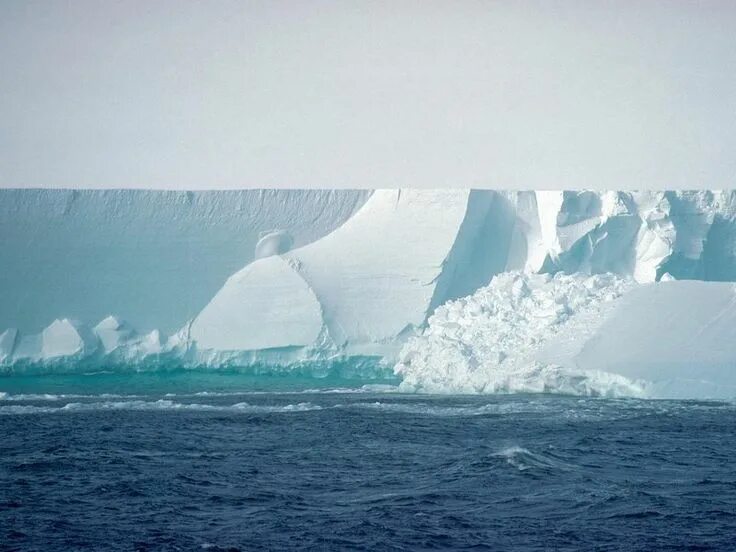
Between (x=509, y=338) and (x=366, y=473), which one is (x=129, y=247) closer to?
(x=509, y=338)

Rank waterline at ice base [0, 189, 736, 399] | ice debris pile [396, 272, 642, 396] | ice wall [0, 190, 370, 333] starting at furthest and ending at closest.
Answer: ice wall [0, 190, 370, 333] → waterline at ice base [0, 189, 736, 399] → ice debris pile [396, 272, 642, 396]

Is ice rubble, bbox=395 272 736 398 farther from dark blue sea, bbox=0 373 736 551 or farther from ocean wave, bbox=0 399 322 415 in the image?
ocean wave, bbox=0 399 322 415

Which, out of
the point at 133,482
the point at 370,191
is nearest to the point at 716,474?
the point at 133,482

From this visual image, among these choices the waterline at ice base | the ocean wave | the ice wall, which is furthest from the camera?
the ice wall

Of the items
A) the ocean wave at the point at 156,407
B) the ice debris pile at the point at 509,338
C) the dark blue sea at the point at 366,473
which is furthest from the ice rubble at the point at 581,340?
the ocean wave at the point at 156,407

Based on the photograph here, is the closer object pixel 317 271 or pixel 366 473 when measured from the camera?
pixel 366 473

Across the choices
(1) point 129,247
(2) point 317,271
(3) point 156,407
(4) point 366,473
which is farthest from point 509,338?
(1) point 129,247

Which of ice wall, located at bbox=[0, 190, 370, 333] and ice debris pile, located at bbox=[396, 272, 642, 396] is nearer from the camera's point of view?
ice debris pile, located at bbox=[396, 272, 642, 396]

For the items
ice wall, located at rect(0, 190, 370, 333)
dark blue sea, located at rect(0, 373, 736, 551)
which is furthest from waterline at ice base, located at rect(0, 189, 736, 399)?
dark blue sea, located at rect(0, 373, 736, 551)
